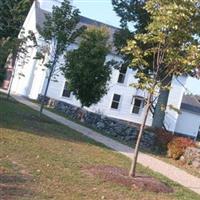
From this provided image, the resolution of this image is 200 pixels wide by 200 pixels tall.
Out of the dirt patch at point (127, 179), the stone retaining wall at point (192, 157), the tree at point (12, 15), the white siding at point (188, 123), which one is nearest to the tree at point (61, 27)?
the stone retaining wall at point (192, 157)

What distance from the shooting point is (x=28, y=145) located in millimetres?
15094

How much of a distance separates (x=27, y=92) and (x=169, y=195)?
41.7 metres

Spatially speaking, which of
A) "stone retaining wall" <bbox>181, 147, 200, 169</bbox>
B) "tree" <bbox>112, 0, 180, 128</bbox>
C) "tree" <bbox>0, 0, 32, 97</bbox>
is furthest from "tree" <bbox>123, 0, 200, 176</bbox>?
"tree" <bbox>0, 0, 32, 97</bbox>

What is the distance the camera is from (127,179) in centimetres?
1262

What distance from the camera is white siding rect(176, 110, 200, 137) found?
5657 centimetres

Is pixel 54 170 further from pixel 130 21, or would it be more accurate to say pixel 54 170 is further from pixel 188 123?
pixel 188 123

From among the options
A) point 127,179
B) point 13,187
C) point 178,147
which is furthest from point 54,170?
point 178,147

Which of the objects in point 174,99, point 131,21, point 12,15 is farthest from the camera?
point 12,15

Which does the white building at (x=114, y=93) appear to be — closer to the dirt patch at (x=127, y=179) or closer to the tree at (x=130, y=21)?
the tree at (x=130, y=21)

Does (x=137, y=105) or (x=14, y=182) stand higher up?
(x=137, y=105)

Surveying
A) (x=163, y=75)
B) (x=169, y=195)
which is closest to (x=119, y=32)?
(x=163, y=75)

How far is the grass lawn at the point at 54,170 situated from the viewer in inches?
395

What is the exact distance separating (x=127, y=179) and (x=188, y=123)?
45377 mm

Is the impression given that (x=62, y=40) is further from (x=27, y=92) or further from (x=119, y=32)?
(x=27, y=92)
